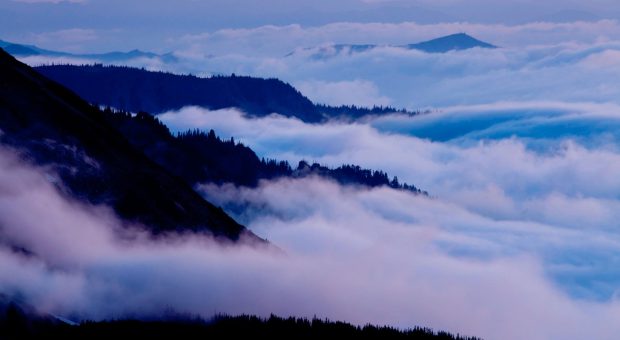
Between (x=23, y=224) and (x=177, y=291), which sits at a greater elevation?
(x=23, y=224)

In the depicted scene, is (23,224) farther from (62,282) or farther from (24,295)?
(24,295)

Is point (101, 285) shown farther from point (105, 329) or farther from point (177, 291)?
point (105, 329)

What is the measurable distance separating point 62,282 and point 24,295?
913 inches

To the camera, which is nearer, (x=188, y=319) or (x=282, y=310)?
(x=188, y=319)

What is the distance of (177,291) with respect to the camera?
171125 millimetres

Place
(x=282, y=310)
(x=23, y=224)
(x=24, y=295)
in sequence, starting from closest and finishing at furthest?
(x=24, y=295)
(x=23, y=224)
(x=282, y=310)

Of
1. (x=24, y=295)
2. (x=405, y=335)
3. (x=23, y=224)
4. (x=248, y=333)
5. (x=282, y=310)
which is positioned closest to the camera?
(x=24, y=295)

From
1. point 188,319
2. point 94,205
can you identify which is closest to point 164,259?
point 94,205

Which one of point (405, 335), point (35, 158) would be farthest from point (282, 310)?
point (35, 158)

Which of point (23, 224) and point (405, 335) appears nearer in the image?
point (405, 335)

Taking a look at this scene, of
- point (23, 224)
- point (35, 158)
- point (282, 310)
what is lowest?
point (282, 310)

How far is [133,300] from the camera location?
157 m

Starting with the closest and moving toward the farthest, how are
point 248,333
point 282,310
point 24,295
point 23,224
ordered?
point 24,295, point 248,333, point 23,224, point 282,310

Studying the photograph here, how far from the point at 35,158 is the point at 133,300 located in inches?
2180
